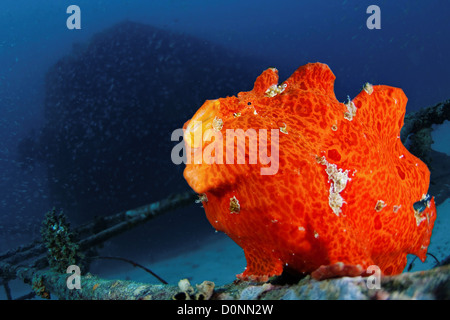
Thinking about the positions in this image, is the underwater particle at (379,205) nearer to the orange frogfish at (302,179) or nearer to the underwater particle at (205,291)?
the orange frogfish at (302,179)

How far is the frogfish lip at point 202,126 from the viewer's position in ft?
4.98

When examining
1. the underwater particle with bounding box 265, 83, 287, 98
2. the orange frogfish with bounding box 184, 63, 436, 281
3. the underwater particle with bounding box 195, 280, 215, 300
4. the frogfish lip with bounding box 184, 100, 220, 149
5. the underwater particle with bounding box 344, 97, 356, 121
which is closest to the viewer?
the underwater particle with bounding box 195, 280, 215, 300

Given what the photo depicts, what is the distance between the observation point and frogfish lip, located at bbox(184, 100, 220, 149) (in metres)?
1.52

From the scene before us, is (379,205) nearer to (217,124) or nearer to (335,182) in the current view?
(335,182)

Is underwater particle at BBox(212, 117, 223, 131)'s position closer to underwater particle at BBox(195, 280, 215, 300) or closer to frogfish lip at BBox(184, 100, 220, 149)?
frogfish lip at BBox(184, 100, 220, 149)

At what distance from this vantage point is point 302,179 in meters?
1.42

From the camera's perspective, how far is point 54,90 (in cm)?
2108

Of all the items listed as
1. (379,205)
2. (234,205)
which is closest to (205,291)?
(234,205)

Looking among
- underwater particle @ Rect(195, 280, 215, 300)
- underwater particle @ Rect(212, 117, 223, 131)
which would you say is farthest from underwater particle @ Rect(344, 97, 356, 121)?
underwater particle @ Rect(195, 280, 215, 300)

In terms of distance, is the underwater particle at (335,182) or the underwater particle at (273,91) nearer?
the underwater particle at (335,182)

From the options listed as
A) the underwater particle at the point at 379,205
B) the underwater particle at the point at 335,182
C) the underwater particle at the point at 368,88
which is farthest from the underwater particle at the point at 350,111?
the underwater particle at the point at 379,205
